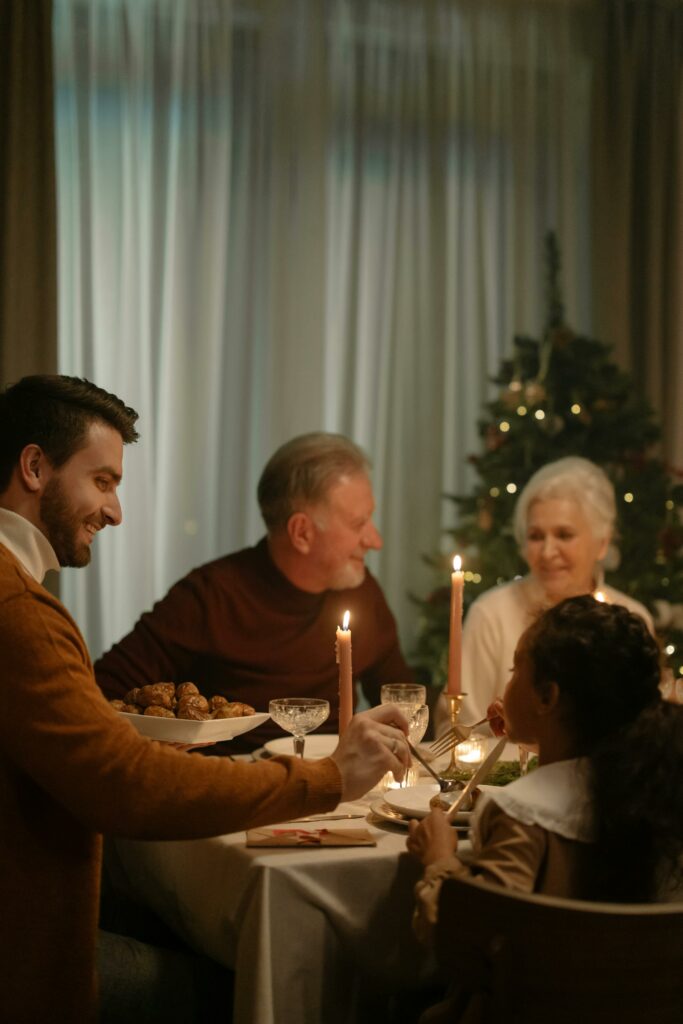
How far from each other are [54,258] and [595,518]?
218 centimetres

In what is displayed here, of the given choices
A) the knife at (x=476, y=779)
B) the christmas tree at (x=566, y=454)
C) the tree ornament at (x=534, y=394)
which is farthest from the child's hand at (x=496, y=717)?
the tree ornament at (x=534, y=394)

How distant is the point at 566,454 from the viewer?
4.41 meters

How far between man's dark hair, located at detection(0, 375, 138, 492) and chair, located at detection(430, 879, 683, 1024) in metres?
0.90

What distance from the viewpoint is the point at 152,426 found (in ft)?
15.0

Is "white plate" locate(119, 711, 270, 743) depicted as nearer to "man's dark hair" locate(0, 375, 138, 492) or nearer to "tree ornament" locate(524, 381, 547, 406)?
"man's dark hair" locate(0, 375, 138, 492)

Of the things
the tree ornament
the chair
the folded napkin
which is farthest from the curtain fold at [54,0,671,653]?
the chair

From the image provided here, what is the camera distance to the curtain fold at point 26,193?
4.15 metres

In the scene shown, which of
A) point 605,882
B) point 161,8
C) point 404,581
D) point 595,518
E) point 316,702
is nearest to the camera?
point 605,882

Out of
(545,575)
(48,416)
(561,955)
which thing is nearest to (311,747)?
(48,416)

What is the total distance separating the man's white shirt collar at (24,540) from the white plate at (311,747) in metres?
0.73

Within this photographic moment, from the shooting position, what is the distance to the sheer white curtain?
452cm

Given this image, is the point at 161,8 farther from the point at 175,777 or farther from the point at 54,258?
the point at 175,777

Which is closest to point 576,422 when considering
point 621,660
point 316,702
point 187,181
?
point 187,181

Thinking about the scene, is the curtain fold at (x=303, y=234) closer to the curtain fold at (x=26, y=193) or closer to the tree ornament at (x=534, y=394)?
the curtain fold at (x=26, y=193)
